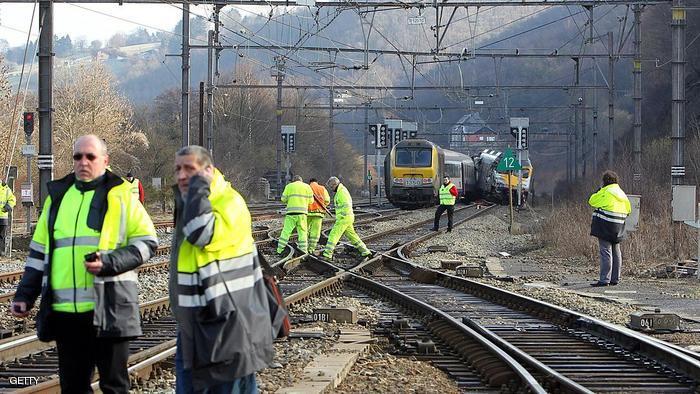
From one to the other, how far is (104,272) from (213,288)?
75cm

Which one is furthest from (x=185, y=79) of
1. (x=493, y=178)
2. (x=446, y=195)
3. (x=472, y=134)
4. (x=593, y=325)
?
(x=472, y=134)

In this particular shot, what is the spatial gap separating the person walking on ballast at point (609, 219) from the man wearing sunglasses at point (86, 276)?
12.5 metres

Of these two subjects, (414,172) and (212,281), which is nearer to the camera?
(212,281)

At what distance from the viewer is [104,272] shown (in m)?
6.00

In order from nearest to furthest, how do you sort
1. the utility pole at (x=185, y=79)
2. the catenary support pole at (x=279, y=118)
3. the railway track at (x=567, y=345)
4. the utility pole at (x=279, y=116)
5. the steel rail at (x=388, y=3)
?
the railway track at (x=567, y=345) < the steel rail at (x=388, y=3) < the utility pole at (x=185, y=79) < the utility pole at (x=279, y=116) < the catenary support pole at (x=279, y=118)

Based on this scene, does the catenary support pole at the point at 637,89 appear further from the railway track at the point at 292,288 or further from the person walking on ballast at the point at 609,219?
the person walking on ballast at the point at 609,219

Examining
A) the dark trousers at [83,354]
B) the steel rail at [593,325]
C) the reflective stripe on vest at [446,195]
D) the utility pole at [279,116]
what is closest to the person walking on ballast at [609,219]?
the steel rail at [593,325]

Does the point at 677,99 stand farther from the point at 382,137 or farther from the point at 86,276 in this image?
the point at 382,137

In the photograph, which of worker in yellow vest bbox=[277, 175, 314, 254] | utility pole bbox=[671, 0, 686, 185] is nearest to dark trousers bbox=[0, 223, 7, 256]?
worker in yellow vest bbox=[277, 175, 314, 254]

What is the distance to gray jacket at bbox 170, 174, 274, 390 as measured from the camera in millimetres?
5523

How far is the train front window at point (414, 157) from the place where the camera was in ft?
166

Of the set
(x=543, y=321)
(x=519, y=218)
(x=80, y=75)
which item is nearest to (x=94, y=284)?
(x=543, y=321)

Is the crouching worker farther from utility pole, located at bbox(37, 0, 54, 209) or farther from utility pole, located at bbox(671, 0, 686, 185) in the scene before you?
utility pole, located at bbox(671, 0, 686, 185)

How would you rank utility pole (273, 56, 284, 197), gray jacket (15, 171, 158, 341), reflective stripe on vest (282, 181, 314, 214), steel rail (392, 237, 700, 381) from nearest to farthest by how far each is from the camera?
gray jacket (15, 171, 158, 341), steel rail (392, 237, 700, 381), reflective stripe on vest (282, 181, 314, 214), utility pole (273, 56, 284, 197)
